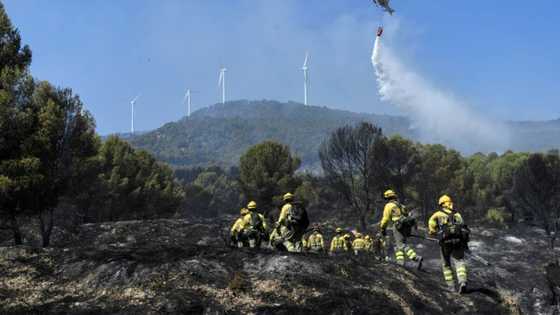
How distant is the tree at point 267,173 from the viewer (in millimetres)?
63562

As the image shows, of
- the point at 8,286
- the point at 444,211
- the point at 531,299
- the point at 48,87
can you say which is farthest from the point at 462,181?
the point at 8,286

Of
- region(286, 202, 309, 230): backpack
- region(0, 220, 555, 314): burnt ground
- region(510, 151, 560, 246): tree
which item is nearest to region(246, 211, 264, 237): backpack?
region(286, 202, 309, 230): backpack

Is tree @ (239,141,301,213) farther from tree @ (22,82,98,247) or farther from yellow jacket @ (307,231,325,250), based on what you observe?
yellow jacket @ (307,231,325,250)

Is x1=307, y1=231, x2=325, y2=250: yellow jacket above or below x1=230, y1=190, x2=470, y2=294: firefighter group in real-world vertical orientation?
below

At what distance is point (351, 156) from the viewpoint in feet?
178

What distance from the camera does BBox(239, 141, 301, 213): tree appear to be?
6356 cm

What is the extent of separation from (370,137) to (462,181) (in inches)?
1086

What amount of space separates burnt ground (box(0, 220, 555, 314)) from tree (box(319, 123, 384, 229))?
39.1 m

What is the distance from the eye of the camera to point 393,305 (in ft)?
36.7

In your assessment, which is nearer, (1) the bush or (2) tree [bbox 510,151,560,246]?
(2) tree [bbox 510,151,560,246]

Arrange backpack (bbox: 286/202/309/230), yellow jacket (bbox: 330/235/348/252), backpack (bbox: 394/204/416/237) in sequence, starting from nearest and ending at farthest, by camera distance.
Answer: backpack (bbox: 394/204/416/237), backpack (bbox: 286/202/309/230), yellow jacket (bbox: 330/235/348/252)

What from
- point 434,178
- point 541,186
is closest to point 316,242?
point 541,186

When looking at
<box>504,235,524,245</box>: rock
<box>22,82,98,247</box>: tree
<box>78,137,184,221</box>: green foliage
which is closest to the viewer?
<box>22,82,98,247</box>: tree

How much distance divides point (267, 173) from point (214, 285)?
174 feet
